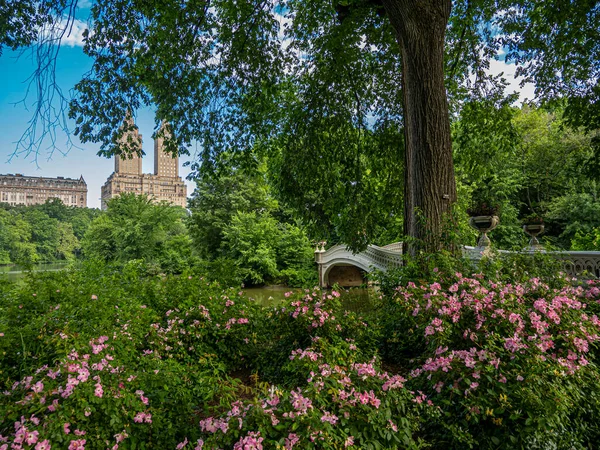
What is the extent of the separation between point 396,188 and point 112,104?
5053mm

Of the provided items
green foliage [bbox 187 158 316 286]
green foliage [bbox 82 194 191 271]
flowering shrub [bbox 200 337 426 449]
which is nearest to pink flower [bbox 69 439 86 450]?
flowering shrub [bbox 200 337 426 449]

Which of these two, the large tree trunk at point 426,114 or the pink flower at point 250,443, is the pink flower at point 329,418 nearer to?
the pink flower at point 250,443

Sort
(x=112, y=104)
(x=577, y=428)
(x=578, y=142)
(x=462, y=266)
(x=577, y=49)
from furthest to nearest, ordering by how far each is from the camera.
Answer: (x=578, y=142) < (x=577, y=49) < (x=112, y=104) < (x=462, y=266) < (x=577, y=428)

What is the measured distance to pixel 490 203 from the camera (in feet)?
23.1

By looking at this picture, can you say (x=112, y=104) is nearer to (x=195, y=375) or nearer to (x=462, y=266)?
(x=195, y=375)

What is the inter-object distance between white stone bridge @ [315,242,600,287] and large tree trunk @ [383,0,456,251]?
0.83 m

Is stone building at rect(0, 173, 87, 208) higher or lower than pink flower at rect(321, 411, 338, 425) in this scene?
higher

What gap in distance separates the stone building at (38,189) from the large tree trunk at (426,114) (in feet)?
140

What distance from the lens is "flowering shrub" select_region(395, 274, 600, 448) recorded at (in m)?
1.98

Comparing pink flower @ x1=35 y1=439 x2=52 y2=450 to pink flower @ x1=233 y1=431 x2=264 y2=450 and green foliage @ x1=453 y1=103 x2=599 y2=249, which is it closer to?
pink flower @ x1=233 y1=431 x2=264 y2=450

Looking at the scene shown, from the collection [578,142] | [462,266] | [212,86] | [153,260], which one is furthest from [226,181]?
[462,266]

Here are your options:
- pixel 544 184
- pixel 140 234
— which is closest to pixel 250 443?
pixel 140 234

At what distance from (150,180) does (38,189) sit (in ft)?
78.1

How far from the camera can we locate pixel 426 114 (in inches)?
175
